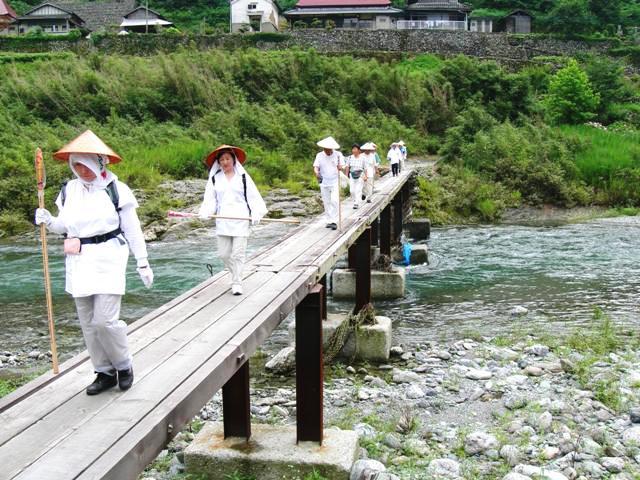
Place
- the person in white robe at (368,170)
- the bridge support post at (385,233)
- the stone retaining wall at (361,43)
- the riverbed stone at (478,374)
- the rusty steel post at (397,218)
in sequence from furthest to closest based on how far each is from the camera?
1. the stone retaining wall at (361,43)
2. the rusty steel post at (397,218)
3. the person in white robe at (368,170)
4. the bridge support post at (385,233)
5. the riverbed stone at (478,374)

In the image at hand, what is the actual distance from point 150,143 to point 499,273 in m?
19.8

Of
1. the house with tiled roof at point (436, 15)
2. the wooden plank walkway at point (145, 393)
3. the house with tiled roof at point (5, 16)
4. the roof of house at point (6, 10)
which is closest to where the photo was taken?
the wooden plank walkway at point (145, 393)

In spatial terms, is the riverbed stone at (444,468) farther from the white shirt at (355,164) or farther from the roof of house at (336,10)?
the roof of house at (336,10)

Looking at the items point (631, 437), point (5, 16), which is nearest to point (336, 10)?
point (5, 16)

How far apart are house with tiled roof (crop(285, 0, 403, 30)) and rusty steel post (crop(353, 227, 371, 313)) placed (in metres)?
45.0

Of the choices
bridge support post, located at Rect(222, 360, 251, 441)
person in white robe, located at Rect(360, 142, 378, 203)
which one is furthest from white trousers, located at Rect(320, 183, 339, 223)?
bridge support post, located at Rect(222, 360, 251, 441)

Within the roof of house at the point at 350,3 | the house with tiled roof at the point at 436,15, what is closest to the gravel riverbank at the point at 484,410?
the house with tiled roof at the point at 436,15

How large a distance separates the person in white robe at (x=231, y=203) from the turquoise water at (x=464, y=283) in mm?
4265

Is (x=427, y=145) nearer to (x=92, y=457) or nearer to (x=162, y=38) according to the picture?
(x=162, y=38)

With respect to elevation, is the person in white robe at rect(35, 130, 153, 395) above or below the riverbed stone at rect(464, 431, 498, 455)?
above

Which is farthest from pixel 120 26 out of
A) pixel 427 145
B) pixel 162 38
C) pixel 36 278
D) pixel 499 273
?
pixel 499 273

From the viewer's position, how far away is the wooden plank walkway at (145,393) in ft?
12.3

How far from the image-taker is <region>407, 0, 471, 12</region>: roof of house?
176 feet

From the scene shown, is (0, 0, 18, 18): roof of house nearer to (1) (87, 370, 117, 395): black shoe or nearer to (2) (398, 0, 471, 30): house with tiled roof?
(2) (398, 0, 471, 30): house with tiled roof
